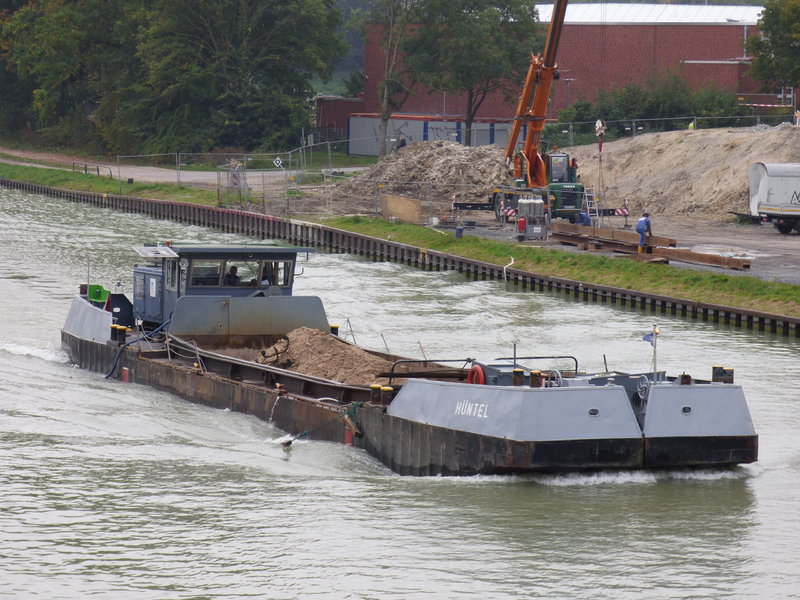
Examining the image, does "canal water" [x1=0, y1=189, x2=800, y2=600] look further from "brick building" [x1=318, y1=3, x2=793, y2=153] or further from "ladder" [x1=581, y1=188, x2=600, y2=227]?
"brick building" [x1=318, y1=3, x2=793, y2=153]

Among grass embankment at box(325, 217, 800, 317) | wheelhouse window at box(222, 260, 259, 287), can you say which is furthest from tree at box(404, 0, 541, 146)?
wheelhouse window at box(222, 260, 259, 287)

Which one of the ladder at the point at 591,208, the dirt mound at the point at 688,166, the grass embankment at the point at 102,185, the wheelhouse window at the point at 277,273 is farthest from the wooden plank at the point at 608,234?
the grass embankment at the point at 102,185

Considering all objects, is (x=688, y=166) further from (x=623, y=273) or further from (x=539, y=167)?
(x=623, y=273)

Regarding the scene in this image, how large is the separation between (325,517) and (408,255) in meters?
31.5

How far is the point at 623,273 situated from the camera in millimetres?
40906

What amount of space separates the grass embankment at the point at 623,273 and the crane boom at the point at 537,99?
214 inches

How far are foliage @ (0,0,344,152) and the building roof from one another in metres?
17.0

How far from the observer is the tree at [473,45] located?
78000 millimetres

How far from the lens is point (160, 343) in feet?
90.9

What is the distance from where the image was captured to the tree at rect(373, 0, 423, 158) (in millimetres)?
80125

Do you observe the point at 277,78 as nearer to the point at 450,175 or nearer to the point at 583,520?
the point at 450,175

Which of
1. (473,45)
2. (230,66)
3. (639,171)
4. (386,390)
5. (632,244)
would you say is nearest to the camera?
(386,390)

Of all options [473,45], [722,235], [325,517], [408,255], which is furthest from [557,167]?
[325,517]

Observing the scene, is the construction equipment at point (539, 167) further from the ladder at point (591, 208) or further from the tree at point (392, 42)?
the tree at point (392, 42)
